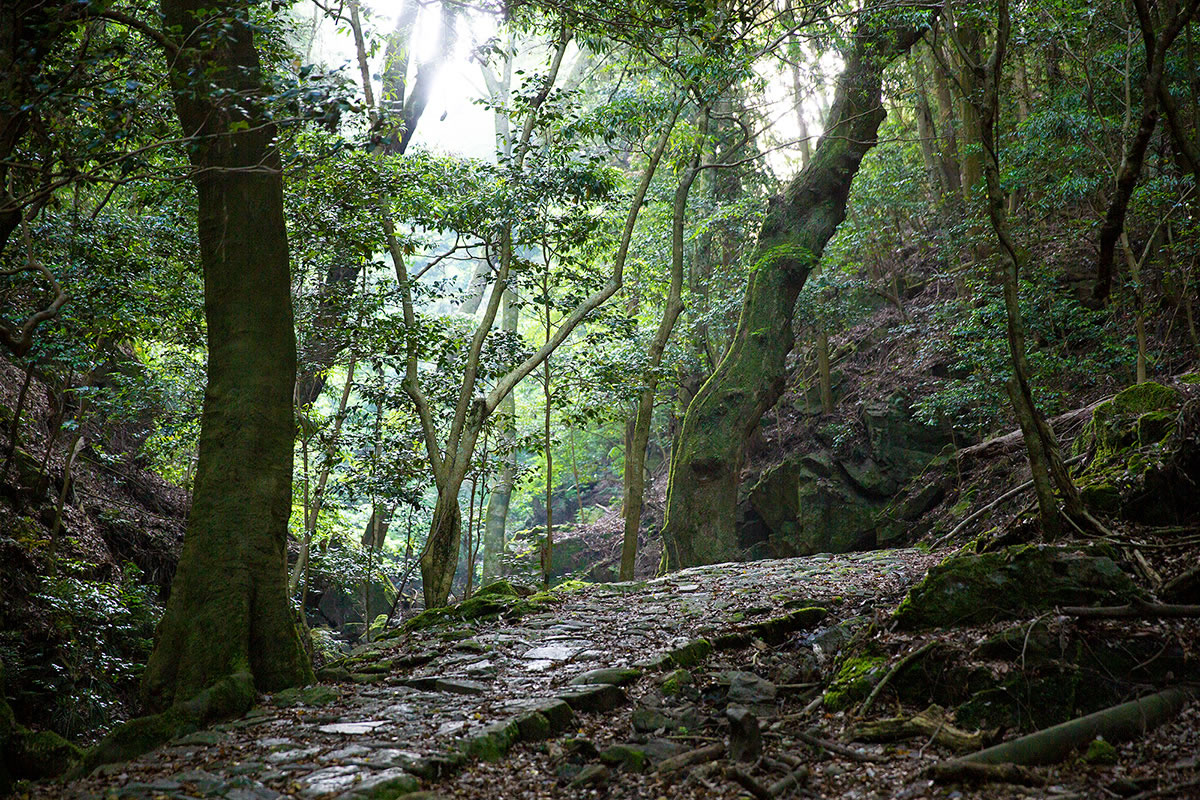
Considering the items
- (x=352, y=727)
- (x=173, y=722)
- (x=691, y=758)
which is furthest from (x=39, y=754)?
(x=691, y=758)

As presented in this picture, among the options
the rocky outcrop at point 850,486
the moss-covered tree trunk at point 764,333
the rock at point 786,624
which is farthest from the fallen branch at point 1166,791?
the rocky outcrop at point 850,486

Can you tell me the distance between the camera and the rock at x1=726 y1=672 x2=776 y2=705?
4816mm

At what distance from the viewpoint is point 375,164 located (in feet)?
31.1

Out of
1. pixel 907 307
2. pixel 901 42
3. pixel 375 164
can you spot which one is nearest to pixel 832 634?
pixel 375 164

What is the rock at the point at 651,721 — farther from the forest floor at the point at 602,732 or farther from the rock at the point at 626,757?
the rock at the point at 626,757

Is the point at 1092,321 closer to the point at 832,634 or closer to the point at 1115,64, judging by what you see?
the point at 1115,64

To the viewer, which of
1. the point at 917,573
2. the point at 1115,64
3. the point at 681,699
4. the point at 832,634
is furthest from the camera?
the point at 1115,64

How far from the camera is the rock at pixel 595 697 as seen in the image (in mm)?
4949

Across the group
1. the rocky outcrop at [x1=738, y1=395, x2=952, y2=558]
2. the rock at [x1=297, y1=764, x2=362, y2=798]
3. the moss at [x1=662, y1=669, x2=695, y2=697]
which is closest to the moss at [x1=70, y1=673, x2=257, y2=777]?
the rock at [x1=297, y1=764, x2=362, y2=798]

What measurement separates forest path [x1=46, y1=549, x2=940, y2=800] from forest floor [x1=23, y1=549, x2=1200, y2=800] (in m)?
0.02

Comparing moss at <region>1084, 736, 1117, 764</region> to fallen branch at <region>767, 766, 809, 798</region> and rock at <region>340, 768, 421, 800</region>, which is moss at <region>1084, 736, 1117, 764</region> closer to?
fallen branch at <region>767, 766, 809, 798</region>

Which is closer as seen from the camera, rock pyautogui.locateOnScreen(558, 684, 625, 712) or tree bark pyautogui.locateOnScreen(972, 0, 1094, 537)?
rock pyautogui.locateOnScreen(558, 684, 625, 712)

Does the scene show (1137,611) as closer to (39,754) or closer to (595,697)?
(595,697)

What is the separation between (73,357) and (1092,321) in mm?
13467
